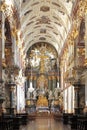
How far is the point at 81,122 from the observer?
19359 mm

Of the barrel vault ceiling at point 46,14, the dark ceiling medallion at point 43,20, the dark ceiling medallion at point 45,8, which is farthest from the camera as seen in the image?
the dark ceiling medallion at point 43,20

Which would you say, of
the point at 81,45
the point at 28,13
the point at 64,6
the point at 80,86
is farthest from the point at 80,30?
the point at 28,13

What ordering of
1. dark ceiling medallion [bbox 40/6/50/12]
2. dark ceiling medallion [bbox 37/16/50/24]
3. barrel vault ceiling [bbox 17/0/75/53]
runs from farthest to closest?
dark ceiling medallion [bbox 37/16/50/24]
dark ceiling medallion [bbox 40/6/50/12]
barrel vault ceiling [bbox 17/0/75/53]

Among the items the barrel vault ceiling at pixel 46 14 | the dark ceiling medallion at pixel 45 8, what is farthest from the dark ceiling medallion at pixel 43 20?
the dark ceiling medallion at pixel 45 8

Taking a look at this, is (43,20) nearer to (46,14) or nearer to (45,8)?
(46,14)

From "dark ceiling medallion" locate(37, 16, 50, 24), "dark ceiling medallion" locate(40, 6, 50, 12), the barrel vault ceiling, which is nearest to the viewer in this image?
the barrel vault ceiling

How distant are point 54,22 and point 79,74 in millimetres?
17869

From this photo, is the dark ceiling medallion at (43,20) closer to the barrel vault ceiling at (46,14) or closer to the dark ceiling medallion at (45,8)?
the barrel vault ceiling at (46,14)

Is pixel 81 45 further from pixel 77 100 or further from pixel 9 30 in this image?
pixel 9 30

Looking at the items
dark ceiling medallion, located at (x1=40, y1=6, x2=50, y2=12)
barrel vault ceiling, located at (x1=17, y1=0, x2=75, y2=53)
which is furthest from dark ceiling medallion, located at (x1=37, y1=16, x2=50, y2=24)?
dark ceiling medallion, located at (x1=40, y1=6, x2=50, y2=12)

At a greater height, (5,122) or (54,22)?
(54,22)

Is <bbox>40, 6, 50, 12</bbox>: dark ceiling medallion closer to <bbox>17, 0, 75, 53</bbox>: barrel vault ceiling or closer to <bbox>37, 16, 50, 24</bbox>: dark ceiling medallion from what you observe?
<bbox>17, 0, 75, 53</bbox>: barrel vault ceiling

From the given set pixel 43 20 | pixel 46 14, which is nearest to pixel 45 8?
pixel 46 14

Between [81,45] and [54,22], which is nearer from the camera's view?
[81,45]
